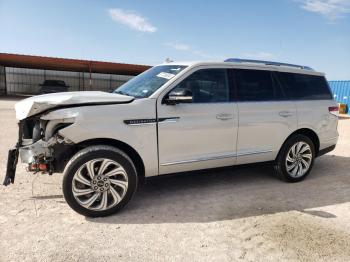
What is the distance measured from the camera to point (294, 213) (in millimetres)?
4047

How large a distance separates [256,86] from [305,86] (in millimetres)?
1140

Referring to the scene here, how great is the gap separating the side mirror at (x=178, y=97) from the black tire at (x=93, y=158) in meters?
Answer: 0.88

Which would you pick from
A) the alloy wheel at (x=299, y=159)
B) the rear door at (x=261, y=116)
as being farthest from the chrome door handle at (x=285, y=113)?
the alloy wheel at (x=299, y=159)

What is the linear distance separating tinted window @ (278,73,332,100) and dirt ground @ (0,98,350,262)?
4.99 ft

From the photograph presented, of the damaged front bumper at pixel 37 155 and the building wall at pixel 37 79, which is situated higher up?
the building wall at pixel 37 79

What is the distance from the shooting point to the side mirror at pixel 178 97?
3906 mm

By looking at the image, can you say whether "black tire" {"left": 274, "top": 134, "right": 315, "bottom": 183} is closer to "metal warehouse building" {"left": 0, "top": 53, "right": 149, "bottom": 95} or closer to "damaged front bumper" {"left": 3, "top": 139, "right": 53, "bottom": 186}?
"damaged front bumper" {"left": 3, "top": 139, "right": 53, "bottom": 186}

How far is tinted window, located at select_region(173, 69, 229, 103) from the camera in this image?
13.9 ft

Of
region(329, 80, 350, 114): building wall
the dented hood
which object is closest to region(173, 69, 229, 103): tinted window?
the dented hood

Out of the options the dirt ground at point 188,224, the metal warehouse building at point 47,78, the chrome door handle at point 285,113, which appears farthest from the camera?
the metal warehouse building at point 47,78

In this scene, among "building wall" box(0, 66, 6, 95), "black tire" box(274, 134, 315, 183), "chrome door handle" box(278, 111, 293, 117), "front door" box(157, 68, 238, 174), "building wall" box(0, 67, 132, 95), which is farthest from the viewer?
"building wall" box(0, 67, 132, 95)

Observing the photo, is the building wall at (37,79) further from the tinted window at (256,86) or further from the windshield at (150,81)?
the tinted window at (256,86)

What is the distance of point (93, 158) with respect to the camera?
11.8 feet

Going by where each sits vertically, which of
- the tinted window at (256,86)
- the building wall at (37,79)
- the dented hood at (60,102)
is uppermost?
the building wall at (37,79)
